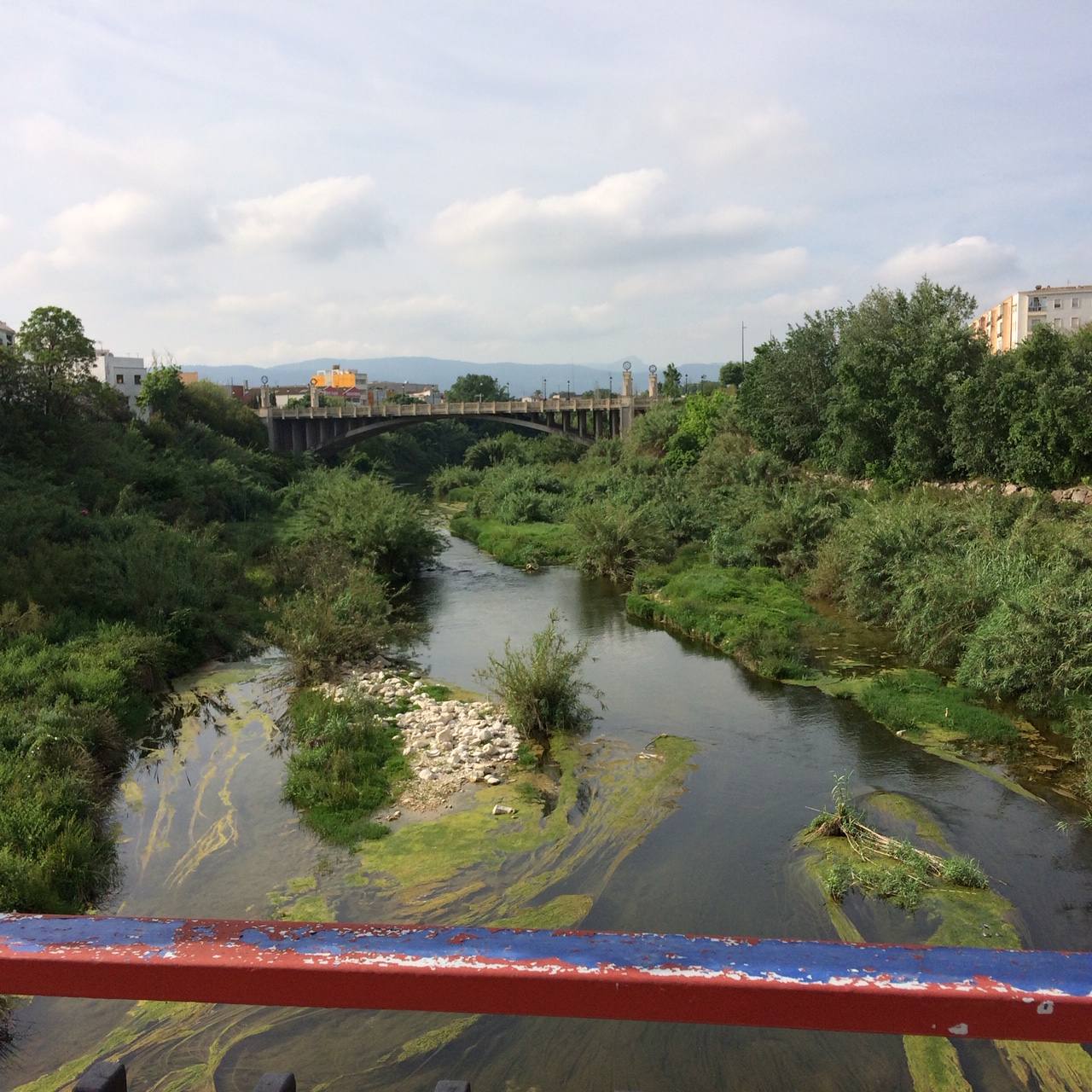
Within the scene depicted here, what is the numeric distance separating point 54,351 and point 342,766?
25659 mm

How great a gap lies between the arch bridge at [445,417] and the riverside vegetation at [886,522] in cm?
1244

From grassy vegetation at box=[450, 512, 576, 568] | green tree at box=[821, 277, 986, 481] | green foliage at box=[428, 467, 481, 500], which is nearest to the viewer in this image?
green tree at box=[821, 277, 986, 481]

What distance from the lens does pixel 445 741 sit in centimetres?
1387

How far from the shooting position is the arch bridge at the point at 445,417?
52.0 meters

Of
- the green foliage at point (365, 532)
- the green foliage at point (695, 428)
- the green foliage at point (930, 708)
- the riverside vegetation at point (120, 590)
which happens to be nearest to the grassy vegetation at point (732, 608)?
the green foliage at point (930, 708)

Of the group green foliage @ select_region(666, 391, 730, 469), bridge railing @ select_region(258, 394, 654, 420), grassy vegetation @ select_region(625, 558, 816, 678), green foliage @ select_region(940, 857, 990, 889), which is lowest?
green foliage @ select_region(940, 857, 990, 889)

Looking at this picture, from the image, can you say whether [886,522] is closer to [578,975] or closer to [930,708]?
[930,708]

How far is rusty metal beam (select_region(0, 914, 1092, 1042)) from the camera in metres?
1.56

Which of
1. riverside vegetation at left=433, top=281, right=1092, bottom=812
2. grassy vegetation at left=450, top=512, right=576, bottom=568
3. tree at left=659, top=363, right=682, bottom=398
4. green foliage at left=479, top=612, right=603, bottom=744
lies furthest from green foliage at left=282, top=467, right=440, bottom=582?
tree at left=659, top=363, right=682, bottom=398

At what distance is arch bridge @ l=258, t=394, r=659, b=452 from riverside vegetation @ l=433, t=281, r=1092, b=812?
12437mm

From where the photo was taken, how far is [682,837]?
11023 mm

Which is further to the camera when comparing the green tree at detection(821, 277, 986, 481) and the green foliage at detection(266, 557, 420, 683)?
the green tree at detection(821, 277, 986, 481)

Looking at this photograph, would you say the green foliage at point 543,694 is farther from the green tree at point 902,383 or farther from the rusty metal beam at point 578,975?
the green tree at point 902,383

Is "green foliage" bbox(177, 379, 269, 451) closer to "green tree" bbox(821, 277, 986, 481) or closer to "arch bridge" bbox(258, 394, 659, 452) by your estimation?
"arch bridge" bbox(258, 394, 659, 452)
